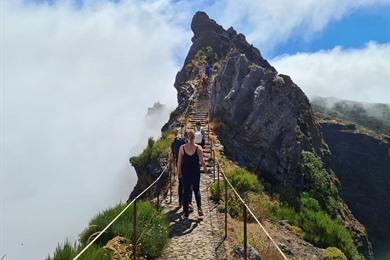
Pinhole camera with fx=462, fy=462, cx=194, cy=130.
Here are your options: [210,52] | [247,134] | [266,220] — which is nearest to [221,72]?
[247,134]

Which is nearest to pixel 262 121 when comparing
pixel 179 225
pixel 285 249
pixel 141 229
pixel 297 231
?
pixel 297 231

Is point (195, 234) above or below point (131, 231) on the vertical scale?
below

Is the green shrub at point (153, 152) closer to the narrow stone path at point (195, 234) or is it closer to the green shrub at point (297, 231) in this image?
the narrow stone path at point (195, 234)

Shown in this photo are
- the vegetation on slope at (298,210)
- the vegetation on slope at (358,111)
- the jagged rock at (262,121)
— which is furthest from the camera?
the vegetation on slope at (358,111)

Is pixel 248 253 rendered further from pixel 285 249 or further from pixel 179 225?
pixel 285 249

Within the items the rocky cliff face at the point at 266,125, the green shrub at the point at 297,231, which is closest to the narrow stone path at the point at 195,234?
the green shrub at the point at 297,231

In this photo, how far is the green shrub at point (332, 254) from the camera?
1404 centimetres

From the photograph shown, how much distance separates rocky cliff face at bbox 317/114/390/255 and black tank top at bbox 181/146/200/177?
107 feet

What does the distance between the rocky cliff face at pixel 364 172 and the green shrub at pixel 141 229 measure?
33934 millimetres

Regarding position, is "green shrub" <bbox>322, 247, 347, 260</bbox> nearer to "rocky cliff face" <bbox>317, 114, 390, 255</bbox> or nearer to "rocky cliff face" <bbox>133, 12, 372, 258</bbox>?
"rocky cliff face" <bbox>133, 12, 372, 258</bbox>

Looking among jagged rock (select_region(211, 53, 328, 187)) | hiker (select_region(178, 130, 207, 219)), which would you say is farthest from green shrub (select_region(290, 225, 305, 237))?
jagged rock (select_region(211, 53, 328, 187))

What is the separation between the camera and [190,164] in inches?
497

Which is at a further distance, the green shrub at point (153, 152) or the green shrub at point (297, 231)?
the green shrub at point (153, 152)

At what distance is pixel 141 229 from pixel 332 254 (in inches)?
263
